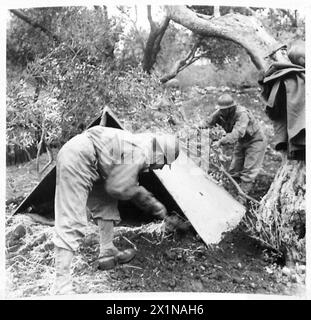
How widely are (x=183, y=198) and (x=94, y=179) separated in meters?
0.89

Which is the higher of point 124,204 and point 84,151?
point 84,151

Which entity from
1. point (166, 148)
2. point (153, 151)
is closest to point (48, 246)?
point (153, 151)

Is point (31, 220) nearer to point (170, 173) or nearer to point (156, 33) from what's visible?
point (170, 173)

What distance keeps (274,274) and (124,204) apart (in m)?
1.51

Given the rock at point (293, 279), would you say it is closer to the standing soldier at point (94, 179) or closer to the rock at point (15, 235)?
the standing soldier at point (94, 179)

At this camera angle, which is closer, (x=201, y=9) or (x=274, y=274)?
(x=274, y=274)

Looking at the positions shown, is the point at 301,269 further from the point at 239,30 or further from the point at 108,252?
the point at 239,30

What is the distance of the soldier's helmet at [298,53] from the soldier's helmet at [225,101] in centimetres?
71

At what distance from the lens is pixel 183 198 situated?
5910 mm

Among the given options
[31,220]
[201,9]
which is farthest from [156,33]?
[31,220]

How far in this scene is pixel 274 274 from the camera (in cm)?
574

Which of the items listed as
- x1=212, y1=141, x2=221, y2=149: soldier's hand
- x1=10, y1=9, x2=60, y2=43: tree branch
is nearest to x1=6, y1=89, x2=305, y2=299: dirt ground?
x1=212, y1=141, x2=221, y2=149: soldier's hand

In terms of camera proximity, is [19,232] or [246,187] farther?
[246,187]

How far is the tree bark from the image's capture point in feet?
19.8
